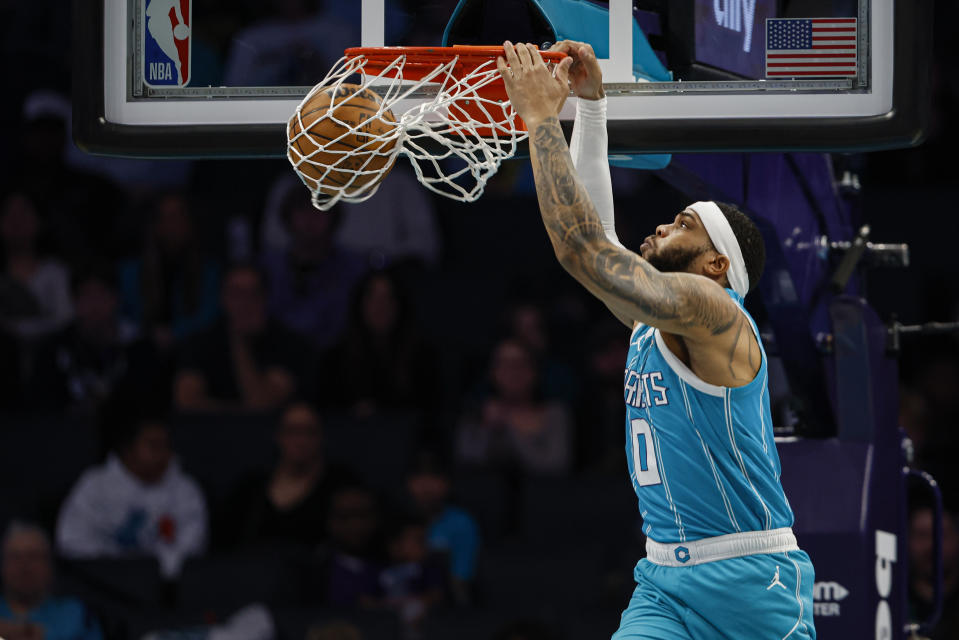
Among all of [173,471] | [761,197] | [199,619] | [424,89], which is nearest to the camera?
[424,89]

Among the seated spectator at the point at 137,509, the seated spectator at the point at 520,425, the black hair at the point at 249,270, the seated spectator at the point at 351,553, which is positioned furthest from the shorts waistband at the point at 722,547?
the black hair at the point at 249,270

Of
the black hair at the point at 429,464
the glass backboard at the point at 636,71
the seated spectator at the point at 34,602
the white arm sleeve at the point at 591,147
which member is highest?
the glass backboard at the point at 636,71

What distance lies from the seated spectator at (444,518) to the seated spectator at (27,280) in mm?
2400

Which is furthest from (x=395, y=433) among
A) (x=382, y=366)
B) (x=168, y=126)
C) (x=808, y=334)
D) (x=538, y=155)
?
(x=538, y=155)

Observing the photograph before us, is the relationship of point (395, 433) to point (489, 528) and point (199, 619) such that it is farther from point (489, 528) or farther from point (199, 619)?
point (199, 619)

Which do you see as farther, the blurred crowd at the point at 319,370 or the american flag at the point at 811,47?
the blurred crowd at the point at 319,370

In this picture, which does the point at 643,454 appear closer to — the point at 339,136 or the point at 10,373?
the point at 339,136

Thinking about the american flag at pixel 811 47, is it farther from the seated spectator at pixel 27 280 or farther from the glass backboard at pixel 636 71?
the seated spectator at pixel 27 280

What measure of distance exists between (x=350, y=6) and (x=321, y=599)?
334 cm

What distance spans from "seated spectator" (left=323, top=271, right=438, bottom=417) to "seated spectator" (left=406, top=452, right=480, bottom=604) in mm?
601

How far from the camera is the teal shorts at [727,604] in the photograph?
3328 mm

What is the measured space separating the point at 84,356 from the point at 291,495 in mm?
1589

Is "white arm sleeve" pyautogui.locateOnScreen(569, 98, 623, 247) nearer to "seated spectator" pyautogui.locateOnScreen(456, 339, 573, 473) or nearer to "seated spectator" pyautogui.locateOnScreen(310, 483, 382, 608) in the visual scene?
"seated spectator" pyautogui.locateOnScreen(310, 483, 382, 608)

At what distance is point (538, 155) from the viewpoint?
3244mm
